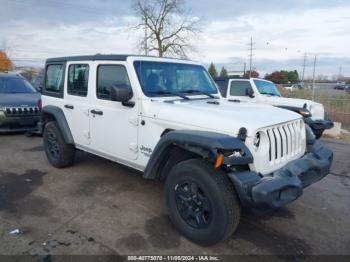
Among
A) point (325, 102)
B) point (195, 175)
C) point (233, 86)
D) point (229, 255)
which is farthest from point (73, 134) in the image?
point (325, 102)

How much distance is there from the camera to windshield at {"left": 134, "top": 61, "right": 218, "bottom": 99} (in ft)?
13.6

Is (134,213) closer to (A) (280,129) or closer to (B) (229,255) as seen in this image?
(B) (229,255)

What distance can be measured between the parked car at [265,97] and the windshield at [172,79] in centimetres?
374

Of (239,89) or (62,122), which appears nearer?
(62,122)

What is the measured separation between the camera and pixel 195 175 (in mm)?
3172

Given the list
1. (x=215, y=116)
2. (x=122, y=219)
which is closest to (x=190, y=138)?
(x=215, y=116)

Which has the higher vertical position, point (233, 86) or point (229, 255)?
point (233, 86)

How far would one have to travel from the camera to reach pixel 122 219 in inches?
153

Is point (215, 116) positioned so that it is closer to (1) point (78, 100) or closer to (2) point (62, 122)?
(1) point (78, 100)

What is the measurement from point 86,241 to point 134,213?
81 centimetres

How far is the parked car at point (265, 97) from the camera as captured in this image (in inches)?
341

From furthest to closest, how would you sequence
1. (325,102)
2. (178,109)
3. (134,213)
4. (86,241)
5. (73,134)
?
1. (325,102)
2. (73,134)
3. (134,213)
4. (178,109)
5. (86,241)

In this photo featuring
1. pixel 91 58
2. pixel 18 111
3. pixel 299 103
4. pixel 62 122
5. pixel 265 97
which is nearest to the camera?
pixel 91 58

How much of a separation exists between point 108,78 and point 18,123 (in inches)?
197
